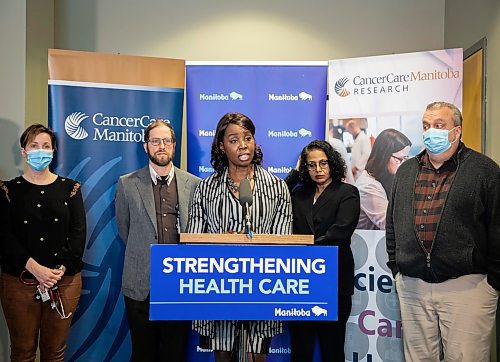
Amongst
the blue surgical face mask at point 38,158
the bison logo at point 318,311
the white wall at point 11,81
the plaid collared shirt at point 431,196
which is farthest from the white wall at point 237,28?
the bison logo at point 318,311

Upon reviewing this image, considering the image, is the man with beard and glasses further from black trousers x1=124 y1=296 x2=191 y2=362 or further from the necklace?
the necklace

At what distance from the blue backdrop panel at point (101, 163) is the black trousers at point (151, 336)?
1.81 ft

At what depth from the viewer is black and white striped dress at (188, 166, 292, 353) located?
9.75ft

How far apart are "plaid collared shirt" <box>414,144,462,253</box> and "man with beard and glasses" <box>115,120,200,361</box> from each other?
134 centimetres

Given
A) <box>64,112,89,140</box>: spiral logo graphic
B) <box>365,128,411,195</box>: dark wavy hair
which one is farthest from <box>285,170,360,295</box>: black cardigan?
<box>64,112,89,140</box>: spiral logo graphic

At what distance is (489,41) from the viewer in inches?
142

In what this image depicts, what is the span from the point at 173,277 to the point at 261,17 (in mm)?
2979

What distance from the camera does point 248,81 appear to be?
4.02 metres

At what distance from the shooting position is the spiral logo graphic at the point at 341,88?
3870 millimetres

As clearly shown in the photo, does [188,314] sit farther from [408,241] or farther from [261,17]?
[261,17]

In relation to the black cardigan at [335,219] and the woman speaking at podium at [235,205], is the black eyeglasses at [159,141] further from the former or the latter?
the black cardigan at [335,219]

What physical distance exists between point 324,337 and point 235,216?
103 cm

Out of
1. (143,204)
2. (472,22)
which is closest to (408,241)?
(143,204)

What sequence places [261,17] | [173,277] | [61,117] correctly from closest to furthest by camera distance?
[173,277] < [61,117] < [261,17]
